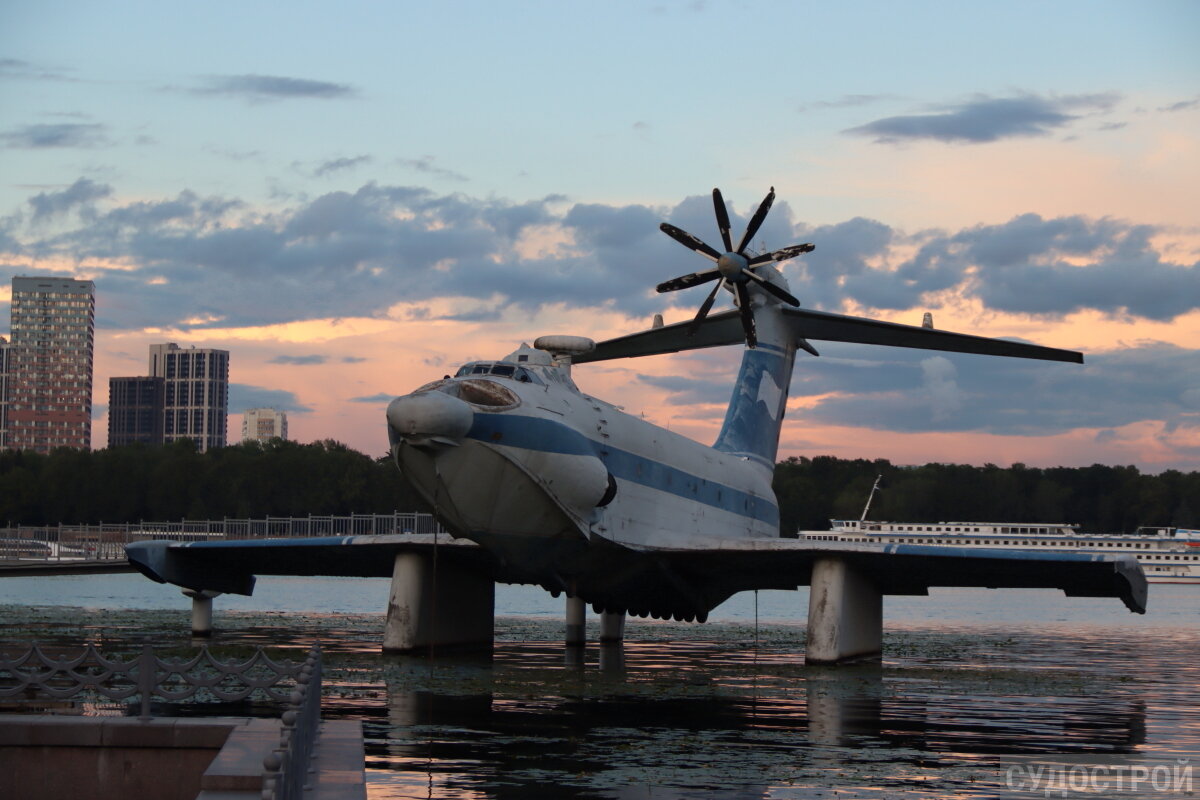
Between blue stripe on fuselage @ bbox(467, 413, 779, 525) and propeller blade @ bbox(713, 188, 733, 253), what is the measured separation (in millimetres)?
6254

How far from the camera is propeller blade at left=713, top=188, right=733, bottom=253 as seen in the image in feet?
115

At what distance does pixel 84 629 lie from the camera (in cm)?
3544

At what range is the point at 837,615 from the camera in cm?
2838

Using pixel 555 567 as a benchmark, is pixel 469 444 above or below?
above

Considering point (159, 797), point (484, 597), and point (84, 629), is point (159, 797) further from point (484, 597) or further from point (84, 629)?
point (84, 629)

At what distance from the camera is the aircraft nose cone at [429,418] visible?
23109mm

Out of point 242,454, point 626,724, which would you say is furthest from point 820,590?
point 242,454

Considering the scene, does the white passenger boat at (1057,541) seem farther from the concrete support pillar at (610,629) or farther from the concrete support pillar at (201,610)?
the concrete support pillar at (201,610)

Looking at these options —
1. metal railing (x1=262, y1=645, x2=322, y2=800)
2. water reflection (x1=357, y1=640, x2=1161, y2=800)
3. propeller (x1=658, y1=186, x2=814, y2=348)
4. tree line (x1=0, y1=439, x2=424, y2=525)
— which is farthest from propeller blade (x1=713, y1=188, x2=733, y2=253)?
tree line (x1=0, y1=439, x2=424, y2=525)

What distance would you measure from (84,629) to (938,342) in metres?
22.7

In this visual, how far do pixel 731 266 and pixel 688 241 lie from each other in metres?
1.27

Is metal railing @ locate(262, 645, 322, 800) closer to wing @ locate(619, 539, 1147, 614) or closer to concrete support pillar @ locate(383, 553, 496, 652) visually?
concrete support pillar @ locate(383, 553, 496, 652)

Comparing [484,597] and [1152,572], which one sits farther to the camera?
[1152,572]

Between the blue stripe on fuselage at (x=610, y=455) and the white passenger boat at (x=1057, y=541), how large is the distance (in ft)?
315
